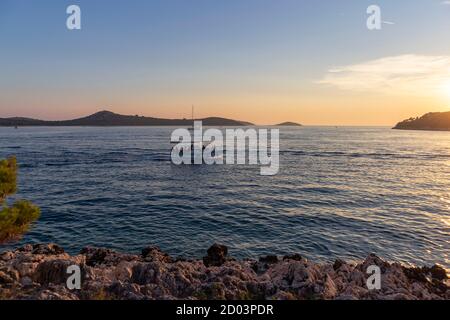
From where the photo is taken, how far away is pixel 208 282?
52.2 ft

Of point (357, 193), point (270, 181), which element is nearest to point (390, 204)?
point (357, 193)

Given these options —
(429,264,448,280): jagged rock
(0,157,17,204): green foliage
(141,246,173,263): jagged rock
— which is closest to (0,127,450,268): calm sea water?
(141,246,173,263): jagged rock

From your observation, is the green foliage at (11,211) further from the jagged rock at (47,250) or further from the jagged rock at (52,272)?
the jagged rock at (47,250)

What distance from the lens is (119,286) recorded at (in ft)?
47.2

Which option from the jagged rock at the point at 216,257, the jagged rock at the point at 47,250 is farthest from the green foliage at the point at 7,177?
the jagged rock at the point at 216,257

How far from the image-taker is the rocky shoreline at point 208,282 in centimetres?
1418

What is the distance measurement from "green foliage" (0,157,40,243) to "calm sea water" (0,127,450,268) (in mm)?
11203

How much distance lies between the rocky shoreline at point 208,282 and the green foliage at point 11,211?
244 centimetres

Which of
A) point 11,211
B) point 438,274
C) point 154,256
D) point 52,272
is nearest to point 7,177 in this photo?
point 11,211

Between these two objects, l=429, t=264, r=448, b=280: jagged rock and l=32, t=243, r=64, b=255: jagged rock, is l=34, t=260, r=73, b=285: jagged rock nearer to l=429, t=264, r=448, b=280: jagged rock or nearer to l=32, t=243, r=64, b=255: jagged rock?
l=32, t=243, r=64, b=255: jagged rock

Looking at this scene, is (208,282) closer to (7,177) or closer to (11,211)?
(11,211)
